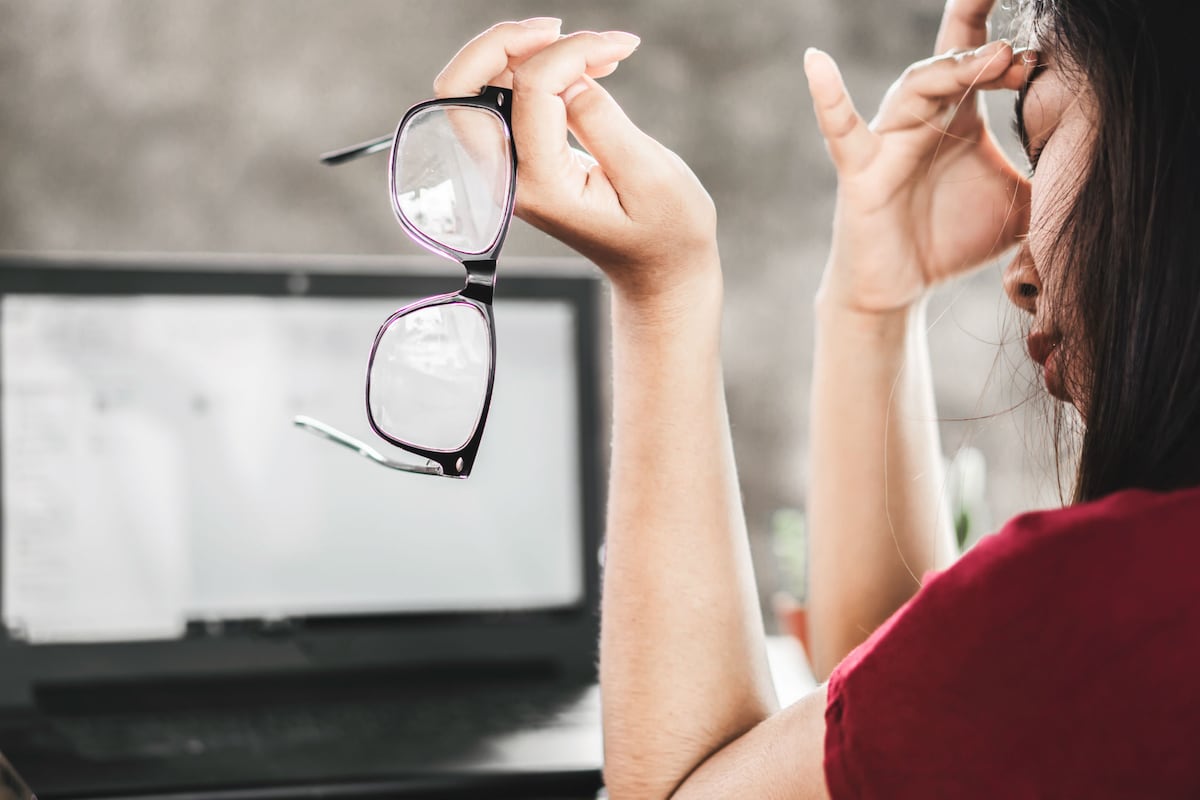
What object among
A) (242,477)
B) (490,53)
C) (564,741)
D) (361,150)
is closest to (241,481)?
(242,477)

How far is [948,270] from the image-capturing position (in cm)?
57

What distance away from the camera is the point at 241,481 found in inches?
34.9

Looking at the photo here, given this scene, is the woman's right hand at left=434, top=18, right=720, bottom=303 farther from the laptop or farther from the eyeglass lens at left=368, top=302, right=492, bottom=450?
the laptop

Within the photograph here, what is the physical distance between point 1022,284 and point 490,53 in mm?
264

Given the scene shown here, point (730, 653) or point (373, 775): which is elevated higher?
point (730, 653)

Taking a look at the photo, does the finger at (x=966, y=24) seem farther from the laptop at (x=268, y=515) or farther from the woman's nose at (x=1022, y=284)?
the laptop at (x=268, y=515)

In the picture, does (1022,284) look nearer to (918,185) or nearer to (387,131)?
(918,185)

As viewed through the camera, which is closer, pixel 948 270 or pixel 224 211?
pixel 948 270

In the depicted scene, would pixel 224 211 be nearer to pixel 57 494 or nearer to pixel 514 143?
pixel 57 494

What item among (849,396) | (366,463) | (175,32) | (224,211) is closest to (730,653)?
(849,396)

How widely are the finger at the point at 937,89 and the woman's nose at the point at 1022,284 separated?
9 cm

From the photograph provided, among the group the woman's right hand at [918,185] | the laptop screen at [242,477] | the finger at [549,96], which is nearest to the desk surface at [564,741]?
the laptop screen at [242,477]

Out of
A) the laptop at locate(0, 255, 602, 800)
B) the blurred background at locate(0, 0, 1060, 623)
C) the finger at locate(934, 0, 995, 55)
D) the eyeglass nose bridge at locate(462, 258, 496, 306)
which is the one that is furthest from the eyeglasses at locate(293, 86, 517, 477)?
the blurred background at locate(0, 0, 1060, 623)

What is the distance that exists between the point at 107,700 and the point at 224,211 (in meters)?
0.65
